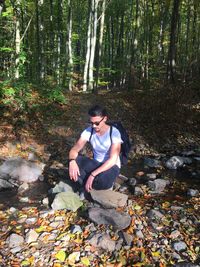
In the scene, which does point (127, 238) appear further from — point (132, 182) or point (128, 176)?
point (128, 176)

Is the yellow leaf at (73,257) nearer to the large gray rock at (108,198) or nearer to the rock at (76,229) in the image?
the rock at (76,229)

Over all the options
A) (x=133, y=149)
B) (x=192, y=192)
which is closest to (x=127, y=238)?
(x=192, y=192)

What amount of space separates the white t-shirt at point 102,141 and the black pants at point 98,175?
0.47 feet

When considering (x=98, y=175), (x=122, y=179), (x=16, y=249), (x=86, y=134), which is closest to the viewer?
(x=16, y=249)

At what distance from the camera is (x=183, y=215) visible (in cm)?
569

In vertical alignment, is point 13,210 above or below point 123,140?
below

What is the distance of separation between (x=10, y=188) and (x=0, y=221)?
1897mm

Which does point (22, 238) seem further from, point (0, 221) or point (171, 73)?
point (171, 73)

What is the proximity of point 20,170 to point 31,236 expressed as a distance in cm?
319

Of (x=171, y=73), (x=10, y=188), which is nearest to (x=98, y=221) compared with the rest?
(x=10, y=188)

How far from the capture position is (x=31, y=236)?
471cm

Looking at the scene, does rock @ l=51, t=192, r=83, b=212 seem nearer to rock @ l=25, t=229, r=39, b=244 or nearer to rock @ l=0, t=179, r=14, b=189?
rock @ l=25, t=229, r=39, b=244

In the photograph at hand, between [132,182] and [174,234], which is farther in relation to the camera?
[132,182]

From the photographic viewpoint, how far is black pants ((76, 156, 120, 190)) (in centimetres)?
585
